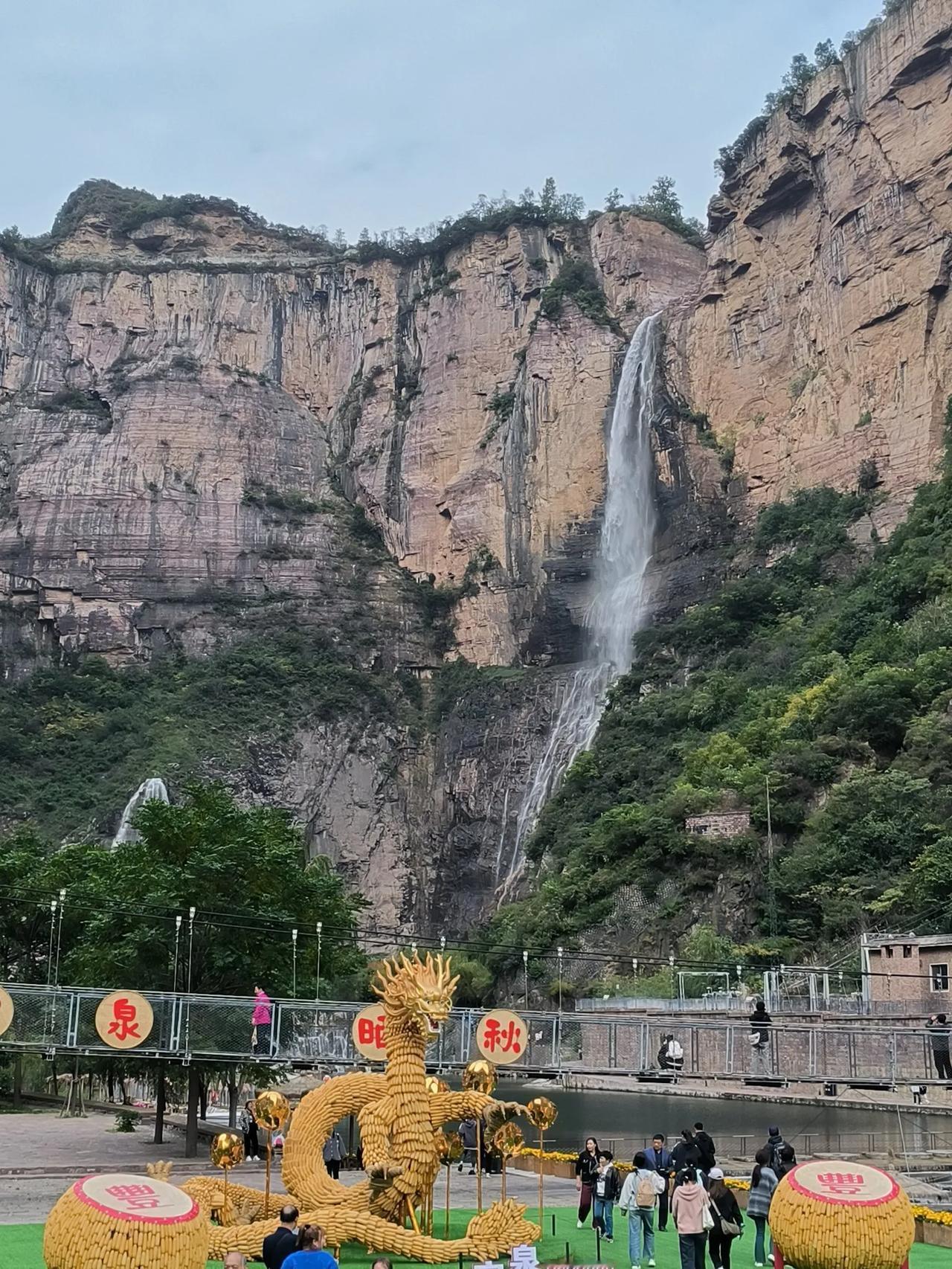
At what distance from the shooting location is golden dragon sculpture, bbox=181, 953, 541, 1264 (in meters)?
13.6

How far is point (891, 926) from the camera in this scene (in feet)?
127

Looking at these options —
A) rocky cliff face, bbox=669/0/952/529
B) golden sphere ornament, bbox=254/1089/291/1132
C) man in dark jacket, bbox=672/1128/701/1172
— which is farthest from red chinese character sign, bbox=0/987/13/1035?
rocky cliff face, bbox=669/0/952/529

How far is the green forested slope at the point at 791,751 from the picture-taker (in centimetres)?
4203

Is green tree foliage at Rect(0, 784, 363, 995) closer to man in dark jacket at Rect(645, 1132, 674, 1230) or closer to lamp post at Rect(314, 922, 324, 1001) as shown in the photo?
lamp post at Rect(314, 922, 324, 1001)

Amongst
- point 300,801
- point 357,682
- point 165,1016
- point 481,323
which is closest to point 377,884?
A: point 300,801

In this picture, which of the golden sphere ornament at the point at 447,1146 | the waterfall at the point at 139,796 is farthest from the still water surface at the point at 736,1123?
the waterfall at the point at 139,796

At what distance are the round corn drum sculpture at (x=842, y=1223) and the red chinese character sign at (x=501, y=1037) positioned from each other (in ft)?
30.3

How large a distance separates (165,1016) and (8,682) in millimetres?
63485

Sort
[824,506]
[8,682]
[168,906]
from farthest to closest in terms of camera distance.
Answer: [8,682] → [824,506] → [168,906]

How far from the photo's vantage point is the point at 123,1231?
9.84 m

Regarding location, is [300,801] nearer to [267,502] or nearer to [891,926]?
[267,502]

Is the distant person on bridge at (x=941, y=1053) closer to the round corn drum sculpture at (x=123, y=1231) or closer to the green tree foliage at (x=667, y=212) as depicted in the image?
the round corn drum sculpture at (x=123, y=1231)

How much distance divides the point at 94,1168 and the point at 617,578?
183ft

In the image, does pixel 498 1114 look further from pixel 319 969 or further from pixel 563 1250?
pixel 319 969
